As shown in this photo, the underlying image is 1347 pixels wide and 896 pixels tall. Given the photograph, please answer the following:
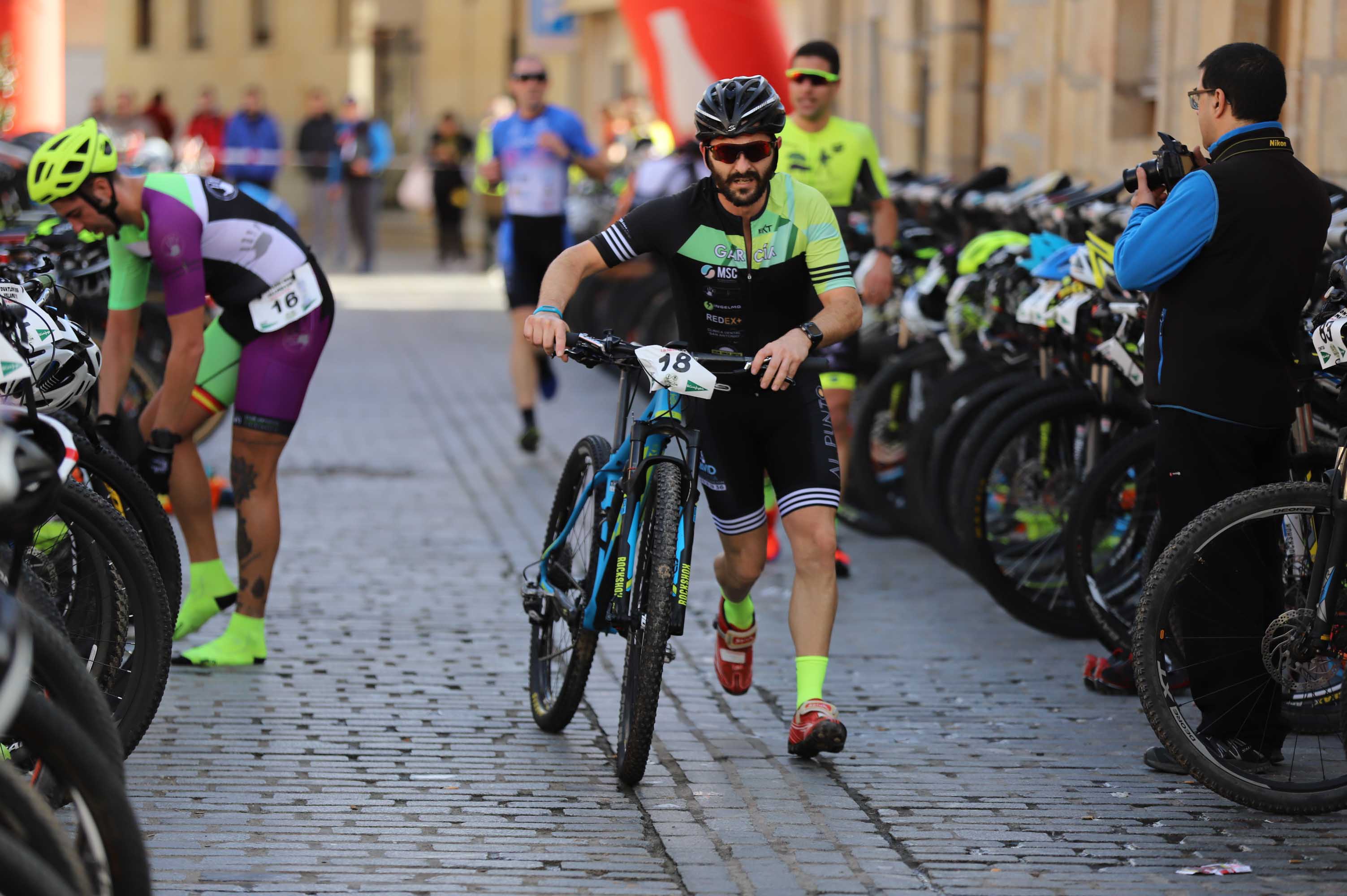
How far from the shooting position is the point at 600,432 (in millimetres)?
12430

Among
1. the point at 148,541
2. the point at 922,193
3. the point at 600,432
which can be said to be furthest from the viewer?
the point at 600,432

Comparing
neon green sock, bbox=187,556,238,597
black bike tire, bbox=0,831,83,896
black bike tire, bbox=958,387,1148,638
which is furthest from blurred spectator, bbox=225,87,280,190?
black bike tire, bbox=0,831,83,896

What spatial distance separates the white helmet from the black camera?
9.55 ft

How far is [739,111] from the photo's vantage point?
18.3 feet

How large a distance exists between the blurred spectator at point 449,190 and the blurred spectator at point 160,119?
539 centimetres

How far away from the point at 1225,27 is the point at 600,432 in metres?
4.45

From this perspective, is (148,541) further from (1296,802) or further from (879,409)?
(879,409)

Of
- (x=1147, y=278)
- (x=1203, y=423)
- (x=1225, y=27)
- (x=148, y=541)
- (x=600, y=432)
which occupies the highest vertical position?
(x=1225, y=27)

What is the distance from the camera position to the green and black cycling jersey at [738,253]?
5.78 metres

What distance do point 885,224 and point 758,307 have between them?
3.21m

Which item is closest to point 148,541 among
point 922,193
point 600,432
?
point 922,193

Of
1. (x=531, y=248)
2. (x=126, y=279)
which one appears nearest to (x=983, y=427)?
(x=126, y=279)

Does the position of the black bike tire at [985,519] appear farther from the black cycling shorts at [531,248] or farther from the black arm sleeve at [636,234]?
the black cycling shorts at [531,248]

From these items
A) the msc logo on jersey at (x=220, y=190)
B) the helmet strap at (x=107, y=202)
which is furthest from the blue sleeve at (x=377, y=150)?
the helmet strap at (x=107, y=202)
